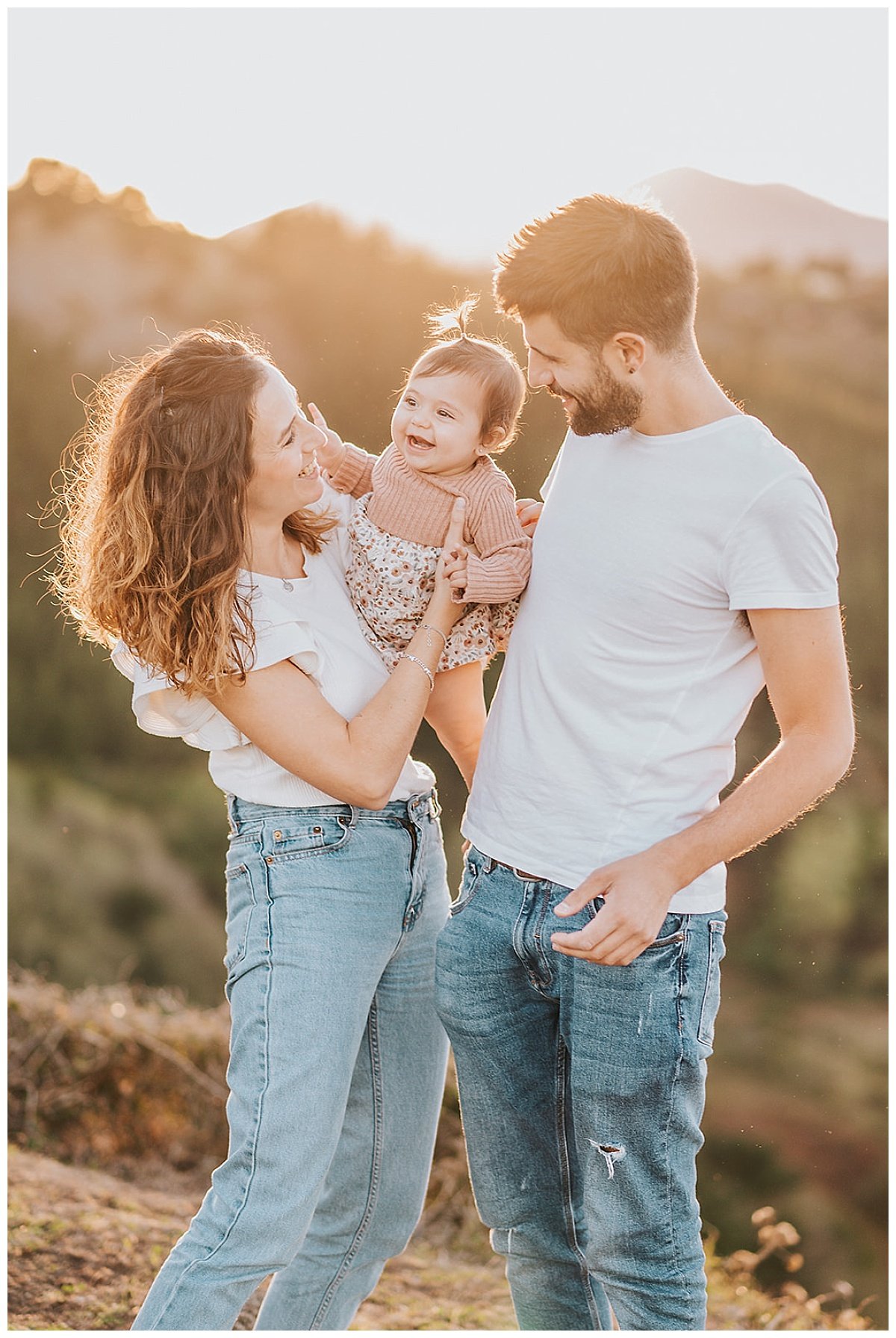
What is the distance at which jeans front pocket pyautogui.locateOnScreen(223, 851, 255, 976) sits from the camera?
1.68 meters

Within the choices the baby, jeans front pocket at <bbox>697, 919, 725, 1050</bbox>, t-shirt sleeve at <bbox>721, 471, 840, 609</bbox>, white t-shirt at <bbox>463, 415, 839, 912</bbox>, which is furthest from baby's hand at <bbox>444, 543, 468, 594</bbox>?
jeans front pocket at <bbox>697, 919, 725, 1050</bbox>

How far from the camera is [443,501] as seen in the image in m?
1.84

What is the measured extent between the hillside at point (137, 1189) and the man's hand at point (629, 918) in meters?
1.51

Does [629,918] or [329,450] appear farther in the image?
[329,450]

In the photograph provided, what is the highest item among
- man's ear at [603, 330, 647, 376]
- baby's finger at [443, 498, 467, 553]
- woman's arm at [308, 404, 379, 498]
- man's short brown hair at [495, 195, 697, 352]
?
man's short brown hair at [495, 195, 697, 352]

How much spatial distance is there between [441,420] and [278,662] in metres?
0.48

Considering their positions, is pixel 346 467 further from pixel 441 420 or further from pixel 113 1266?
pixel 113 1266

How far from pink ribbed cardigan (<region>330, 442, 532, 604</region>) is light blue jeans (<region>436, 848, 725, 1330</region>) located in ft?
1.38

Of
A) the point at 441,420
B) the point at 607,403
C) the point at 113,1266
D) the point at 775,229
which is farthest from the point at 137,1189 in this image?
the point at 775,229

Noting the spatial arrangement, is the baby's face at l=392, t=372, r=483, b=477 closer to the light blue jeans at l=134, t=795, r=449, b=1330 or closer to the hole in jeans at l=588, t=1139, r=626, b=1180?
the light blue jeans at l=134, t=795, r=449, b=1330

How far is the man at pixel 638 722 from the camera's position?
1499 millimetres

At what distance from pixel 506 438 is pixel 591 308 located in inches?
13.3

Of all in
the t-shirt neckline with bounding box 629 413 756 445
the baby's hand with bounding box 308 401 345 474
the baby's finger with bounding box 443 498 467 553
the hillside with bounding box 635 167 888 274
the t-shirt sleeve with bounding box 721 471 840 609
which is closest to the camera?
the t-shirt sleeve with bounding box 721 471 840 609

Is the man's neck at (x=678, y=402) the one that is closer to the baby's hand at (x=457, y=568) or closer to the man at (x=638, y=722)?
the man at (x=638, y=722)
